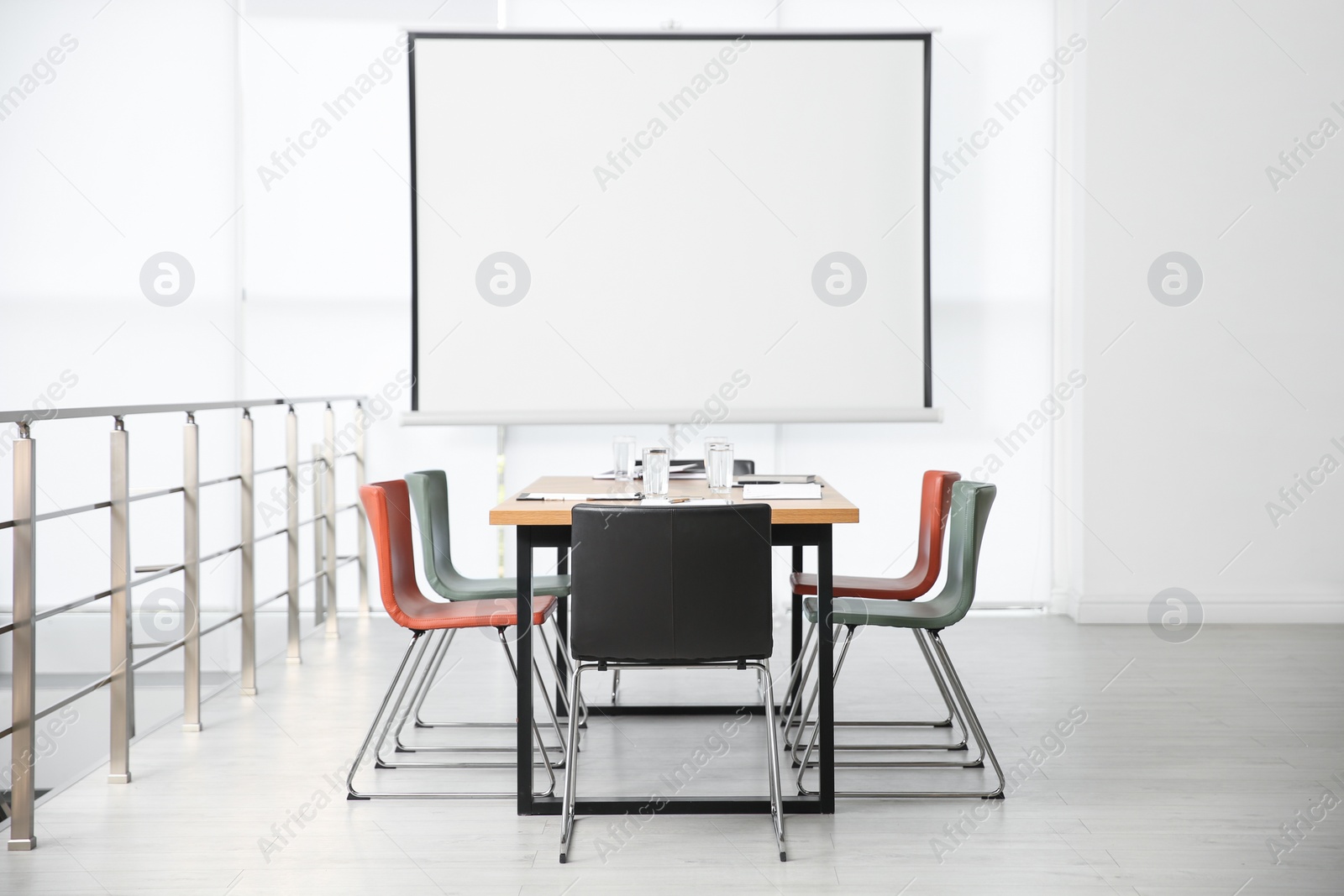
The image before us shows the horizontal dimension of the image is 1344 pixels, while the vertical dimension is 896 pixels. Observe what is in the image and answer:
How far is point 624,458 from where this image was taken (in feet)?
10.4

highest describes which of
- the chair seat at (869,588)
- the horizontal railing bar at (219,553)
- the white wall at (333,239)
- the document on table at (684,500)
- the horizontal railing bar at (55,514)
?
the white wall at (333,239)

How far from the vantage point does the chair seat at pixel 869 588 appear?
2949 mm

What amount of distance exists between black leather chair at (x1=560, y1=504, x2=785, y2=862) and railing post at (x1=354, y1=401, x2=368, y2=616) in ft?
9.47

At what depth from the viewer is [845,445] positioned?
5.11 meters

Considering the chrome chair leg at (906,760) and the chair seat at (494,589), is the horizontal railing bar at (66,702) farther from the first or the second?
the chrome chair leg at (906,760)

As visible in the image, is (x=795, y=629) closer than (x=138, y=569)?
Yes

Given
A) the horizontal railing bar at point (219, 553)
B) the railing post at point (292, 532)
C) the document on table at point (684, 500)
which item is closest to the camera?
the document on table at point (684, 500)

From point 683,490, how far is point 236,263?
3198 mm

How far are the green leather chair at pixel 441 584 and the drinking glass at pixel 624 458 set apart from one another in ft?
1.21

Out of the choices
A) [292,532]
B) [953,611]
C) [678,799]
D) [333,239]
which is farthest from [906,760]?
[333,239]

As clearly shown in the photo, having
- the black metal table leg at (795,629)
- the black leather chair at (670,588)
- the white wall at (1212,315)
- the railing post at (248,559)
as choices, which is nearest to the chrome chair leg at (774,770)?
the black leather chair at (670,588)

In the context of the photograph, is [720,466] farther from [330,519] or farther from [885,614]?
[330,519]

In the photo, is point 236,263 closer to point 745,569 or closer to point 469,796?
point 469,796

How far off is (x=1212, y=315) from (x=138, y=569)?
180 inches
